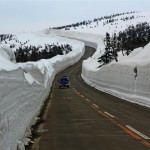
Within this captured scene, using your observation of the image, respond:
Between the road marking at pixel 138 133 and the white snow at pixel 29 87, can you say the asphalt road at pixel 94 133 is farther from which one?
the white snow at pixel 29 87

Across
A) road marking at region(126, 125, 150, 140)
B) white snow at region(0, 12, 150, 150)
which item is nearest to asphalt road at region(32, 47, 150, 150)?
road marking at region(126, 125, 150, 140)

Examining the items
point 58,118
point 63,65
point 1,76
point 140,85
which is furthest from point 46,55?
point 1,76

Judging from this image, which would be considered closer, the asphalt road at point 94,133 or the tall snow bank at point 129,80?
the asphalt road at point 94,133

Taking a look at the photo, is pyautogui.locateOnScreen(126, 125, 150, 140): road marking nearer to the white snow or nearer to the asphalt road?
the asphalt road

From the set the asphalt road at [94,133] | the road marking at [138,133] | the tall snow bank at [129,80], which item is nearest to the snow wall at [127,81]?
the tall snow bank at [129,80]

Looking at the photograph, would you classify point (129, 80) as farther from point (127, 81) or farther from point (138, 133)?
point (138, 133)

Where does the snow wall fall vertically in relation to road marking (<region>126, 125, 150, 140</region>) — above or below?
below

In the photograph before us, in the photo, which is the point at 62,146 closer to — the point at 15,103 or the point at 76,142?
the point at 76,142

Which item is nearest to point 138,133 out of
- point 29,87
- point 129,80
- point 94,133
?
point 94,133

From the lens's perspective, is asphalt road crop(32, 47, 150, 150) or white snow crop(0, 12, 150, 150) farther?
asphalt road crop(32, 47, 150, 150)

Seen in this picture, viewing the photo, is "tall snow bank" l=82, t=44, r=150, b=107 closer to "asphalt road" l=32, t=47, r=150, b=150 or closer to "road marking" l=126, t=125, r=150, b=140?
"asphalt road" l=32, t=47, r=150, b=150

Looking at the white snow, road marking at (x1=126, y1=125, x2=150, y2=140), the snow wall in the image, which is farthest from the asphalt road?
the snow wall

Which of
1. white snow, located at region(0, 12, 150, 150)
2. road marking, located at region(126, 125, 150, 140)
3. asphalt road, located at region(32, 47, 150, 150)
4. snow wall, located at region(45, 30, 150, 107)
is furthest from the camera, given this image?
snow wall, located at region(45, 30, 150, 107)

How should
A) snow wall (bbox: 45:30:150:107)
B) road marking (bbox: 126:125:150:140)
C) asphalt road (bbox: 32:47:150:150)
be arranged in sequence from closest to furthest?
asphalt road (bbox: 32:47:150:150) < road marking (bbox: 126:125:150:140) < snow wall (bbox: 45:30:150:107)
